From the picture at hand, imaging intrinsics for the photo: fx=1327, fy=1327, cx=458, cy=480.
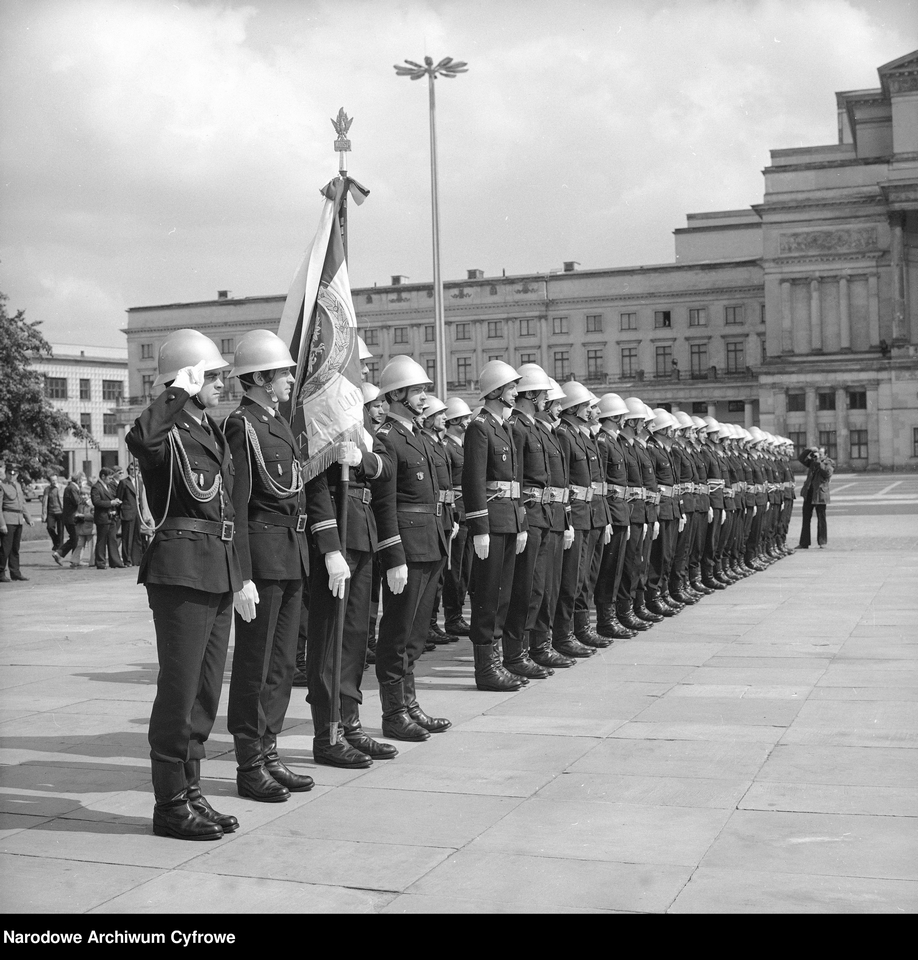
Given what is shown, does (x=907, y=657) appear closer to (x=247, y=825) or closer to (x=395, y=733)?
(x=395, y=733)

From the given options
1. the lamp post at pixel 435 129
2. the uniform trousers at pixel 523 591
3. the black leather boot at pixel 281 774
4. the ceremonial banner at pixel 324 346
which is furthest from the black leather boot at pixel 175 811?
the lamp post at pixel 435 129

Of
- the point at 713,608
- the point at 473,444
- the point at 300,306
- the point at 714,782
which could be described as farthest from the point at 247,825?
the point at 713,608

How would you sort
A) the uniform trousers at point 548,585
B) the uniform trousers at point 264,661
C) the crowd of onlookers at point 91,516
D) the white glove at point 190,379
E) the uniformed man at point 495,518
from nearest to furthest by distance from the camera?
the white glove at point 190,379
the uniform trousers at point 264,661
the uniformed man at point 495,518
the uniform trousers at point 548,585
the crowd of onlookers at point 91,516

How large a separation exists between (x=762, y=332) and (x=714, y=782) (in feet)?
283

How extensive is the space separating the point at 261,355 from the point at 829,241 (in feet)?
273

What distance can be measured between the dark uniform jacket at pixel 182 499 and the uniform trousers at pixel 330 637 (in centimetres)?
118

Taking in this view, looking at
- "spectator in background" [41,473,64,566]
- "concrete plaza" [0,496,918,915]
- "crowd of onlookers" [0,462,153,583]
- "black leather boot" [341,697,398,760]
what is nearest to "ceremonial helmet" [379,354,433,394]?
"black leather boot" [341,697,398,760]

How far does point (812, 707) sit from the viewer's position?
8461 millimetres

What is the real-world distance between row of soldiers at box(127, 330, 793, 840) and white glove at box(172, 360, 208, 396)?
14mm

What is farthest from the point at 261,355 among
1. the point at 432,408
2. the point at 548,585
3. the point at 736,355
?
the point at 736,355

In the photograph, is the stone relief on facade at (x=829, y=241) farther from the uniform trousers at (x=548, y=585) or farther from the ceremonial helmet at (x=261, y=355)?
the ceremonial helmet at (x=261, y=355)

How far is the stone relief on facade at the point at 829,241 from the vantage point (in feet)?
274

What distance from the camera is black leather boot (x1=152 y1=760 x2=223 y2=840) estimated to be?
554 centimetres
